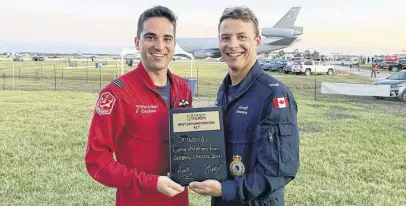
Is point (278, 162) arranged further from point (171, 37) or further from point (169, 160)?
point (171, 37)

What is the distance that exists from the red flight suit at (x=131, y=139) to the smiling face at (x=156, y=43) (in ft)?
0.22

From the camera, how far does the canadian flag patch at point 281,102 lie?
6.34 feet

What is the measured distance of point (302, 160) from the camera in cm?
712

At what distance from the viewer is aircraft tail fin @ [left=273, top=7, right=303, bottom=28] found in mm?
58375

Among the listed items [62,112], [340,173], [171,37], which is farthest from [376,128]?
[171,37]

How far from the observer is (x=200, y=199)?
211 inches

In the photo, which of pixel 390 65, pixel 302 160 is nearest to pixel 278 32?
pixel 390 65

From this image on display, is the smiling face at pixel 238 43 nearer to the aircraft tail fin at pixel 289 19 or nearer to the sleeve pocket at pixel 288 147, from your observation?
the sleeve pocket at pixel 288 147

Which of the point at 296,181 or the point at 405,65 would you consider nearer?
the point at 296,181

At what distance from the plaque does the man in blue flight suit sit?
0.07 metres

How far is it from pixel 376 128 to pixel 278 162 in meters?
9.05

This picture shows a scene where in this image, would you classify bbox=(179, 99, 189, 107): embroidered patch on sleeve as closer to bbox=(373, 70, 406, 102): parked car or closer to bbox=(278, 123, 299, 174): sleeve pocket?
bbox=(278, 123, 299, 174): sleeve pocket

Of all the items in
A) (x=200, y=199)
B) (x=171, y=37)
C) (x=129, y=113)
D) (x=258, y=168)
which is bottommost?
(x=200, y=199)

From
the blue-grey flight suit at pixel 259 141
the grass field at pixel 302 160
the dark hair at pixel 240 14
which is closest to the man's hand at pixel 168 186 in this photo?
the blue-grey flight suit at pixel 259 141
